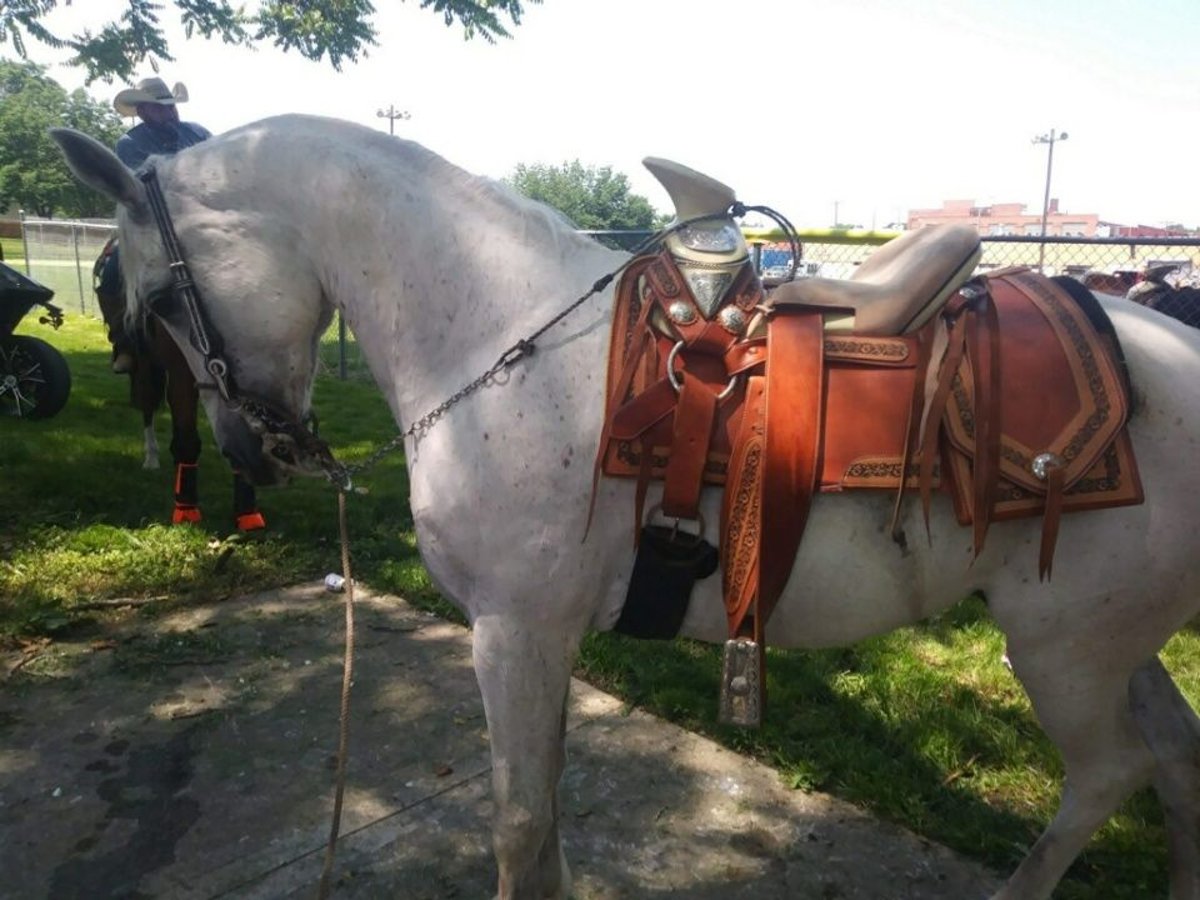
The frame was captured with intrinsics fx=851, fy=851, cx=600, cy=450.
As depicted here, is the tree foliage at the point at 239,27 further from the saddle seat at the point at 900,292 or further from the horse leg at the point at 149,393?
the saddle seat at the point at 900,292

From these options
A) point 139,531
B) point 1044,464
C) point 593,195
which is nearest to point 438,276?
point 1044,464

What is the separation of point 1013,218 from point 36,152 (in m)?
63.5

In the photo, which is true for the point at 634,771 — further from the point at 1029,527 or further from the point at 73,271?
the point at 73,271

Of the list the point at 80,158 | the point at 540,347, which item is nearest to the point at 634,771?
the point at 540,347

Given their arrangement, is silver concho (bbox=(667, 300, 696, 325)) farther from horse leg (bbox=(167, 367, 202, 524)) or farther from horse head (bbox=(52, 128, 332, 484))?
horse leg (bbox=(167, 367, 202, 524))

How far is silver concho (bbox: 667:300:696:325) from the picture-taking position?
5.89 feet

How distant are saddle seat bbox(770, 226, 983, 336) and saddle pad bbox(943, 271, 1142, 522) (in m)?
0.15

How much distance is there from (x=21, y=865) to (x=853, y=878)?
97.2 inches

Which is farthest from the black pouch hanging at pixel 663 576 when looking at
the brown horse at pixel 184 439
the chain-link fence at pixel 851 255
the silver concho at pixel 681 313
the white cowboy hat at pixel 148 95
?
the white cowboy hat at pixel 148 95

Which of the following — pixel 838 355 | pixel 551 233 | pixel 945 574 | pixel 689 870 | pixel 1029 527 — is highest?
pixel 551 233

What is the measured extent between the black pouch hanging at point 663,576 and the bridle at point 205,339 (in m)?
0.89

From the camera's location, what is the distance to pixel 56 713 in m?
3.37

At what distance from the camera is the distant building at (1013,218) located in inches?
1574

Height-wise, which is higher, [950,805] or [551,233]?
[551,233]
